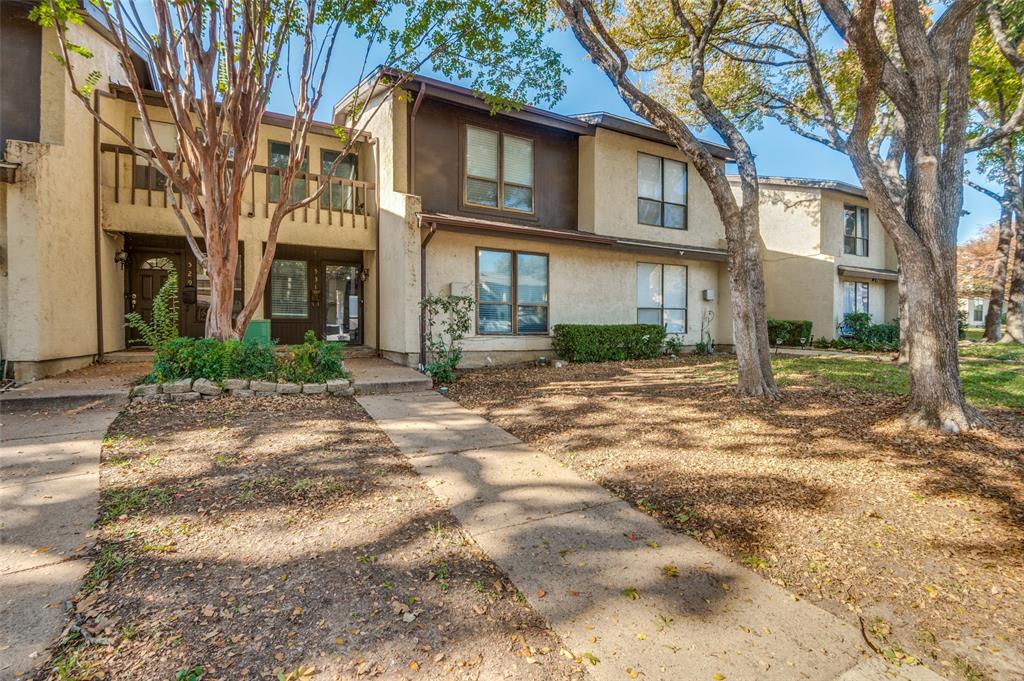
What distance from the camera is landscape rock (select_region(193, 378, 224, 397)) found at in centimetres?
606

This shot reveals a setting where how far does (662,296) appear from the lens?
1318 centimetres

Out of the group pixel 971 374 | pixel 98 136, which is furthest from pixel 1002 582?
pixel 98 136

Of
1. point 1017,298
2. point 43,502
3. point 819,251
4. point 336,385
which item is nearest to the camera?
point 43,502

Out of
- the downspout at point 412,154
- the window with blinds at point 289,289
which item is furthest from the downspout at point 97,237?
the downspout at point 412,154

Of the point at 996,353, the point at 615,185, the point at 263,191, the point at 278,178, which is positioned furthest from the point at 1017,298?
the point at 263,191

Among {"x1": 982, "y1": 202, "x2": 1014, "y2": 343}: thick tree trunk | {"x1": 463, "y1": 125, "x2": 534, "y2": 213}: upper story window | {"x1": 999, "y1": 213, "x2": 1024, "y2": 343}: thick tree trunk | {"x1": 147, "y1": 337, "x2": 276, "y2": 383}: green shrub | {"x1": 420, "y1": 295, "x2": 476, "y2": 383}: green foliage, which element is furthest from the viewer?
{"x1": 982, "y1": 202, "x2": 1014, "y2": 343}: thick tree trunk

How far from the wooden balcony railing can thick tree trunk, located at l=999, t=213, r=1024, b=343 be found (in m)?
21.7

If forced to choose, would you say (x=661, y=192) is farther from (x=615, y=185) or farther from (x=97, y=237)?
(x=97, y=237)

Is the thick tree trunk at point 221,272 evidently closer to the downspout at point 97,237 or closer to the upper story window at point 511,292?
the downspout at point 97,237

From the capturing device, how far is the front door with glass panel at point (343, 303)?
11.9 m

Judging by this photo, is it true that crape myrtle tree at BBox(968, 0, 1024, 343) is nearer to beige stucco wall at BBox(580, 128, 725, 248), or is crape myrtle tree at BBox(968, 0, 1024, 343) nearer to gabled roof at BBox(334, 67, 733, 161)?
gabled roof at BBox(334, 67, 733, 161)

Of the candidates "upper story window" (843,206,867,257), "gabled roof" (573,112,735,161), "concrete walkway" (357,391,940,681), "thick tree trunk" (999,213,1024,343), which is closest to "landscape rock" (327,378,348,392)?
"concrete walkway" (357,391,940,681)

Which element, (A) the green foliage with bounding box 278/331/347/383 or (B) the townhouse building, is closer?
(A) the green foliage with bounding box 278/331/347/383

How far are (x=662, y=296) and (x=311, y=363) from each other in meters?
9.54
